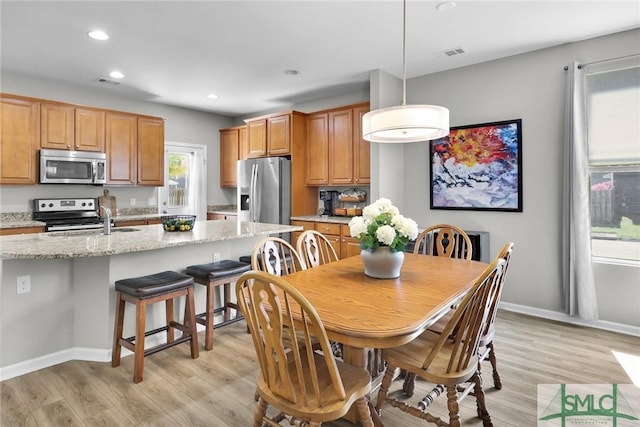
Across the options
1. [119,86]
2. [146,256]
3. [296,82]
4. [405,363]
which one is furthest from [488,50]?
[119,86]

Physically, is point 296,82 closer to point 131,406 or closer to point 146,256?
point 146,256

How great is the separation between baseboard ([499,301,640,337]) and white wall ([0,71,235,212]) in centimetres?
502

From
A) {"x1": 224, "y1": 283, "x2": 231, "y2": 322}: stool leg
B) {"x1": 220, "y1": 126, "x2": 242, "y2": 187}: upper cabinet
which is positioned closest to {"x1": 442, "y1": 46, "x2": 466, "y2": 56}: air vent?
{"x1": 224, "y1": 283, "x2": 231, "y2": 322}: stool leg

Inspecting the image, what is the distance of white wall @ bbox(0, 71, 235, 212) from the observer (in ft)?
14.4

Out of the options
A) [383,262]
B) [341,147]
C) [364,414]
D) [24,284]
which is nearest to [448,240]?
[383,262]

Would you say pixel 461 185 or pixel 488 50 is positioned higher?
pixel 488 50

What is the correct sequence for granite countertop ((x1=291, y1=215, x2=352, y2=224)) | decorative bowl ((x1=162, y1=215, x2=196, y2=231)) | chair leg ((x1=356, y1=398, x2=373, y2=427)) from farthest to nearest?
granite countertop ((x1=291, y1=215, x2=352, y2=224))
decorative bowl ((x1=162, y1=215, x2=196, y2=231))
chair leg ((x1=356, y1=398, x2=373, y2=427))

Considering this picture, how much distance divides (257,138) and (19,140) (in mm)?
2919

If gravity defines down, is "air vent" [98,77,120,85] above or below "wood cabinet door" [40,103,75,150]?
above

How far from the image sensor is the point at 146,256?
276 centimetres

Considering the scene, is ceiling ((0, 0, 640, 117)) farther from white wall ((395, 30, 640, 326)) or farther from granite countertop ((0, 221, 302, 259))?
granite countertop ((0, 221, 302, 259))

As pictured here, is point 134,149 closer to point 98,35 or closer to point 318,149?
point 98,35

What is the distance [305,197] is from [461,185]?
219 cm

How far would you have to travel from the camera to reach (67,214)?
460 cm
